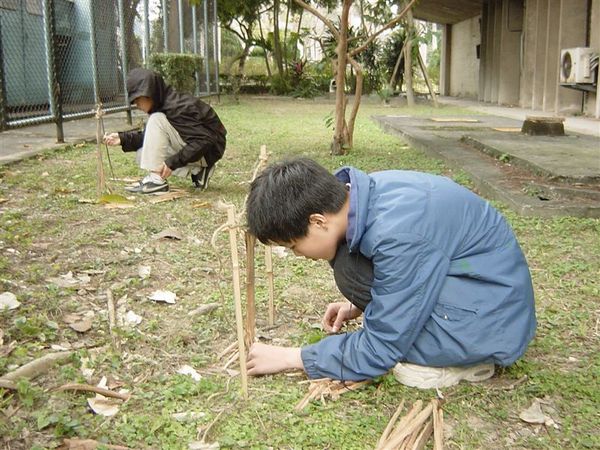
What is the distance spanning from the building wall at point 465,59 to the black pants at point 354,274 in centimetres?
1947

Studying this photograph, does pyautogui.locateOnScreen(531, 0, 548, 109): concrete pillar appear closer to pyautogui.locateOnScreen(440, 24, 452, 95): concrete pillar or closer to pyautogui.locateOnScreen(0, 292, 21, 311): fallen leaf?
pyautogui.locateOnScreen(440, 24, 452, 95): concrete pillar

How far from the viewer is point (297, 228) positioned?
1.97 meters

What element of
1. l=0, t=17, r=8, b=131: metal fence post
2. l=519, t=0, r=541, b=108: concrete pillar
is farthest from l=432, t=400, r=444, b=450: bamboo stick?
l=519, t=0, r=541, b=108: concrete pillar

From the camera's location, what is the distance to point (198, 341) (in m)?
2.47

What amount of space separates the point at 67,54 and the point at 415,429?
21.8 ft

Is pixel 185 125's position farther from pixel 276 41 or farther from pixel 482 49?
pixel 276 41

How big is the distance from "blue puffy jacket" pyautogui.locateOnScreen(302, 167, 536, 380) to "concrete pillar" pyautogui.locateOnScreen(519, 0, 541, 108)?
13.1m

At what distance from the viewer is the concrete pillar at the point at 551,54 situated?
506 inches

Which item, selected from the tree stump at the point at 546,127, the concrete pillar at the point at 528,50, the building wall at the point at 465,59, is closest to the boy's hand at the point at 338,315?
the tree stump at the point at 546,127

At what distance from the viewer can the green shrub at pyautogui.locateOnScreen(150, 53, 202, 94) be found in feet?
34.6

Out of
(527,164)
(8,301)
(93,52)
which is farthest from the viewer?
(93,52)

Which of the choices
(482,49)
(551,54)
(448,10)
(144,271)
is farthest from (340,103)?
(448,10)

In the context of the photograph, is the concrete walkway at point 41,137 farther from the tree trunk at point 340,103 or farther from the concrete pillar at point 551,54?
the concrete pillar at point 551,54

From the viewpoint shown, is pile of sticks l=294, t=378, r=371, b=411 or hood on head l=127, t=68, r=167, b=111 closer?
pile of sticks l=294, t=378, r=371, b=411
